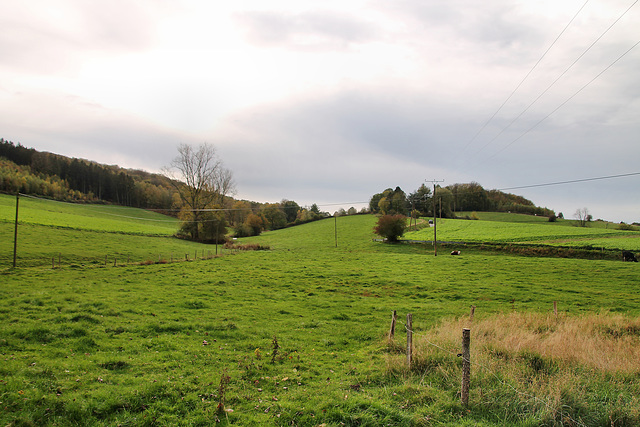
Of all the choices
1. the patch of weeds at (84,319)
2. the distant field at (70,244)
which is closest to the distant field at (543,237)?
the distant field at (70,244)

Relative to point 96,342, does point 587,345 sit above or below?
above

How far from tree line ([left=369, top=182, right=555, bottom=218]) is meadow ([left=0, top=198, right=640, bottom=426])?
7988cm

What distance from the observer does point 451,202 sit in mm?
108250

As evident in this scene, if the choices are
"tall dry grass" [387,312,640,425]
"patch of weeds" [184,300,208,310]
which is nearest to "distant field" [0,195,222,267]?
"patch of weeds" [184,300,208,310]

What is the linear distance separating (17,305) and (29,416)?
1197cm

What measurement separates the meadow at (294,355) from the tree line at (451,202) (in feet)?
262

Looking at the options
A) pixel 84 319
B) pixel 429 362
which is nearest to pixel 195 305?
pixel 84 319

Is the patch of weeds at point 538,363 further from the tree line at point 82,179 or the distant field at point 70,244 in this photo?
the tree line at point 82,179

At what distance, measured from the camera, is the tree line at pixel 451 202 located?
10475cm

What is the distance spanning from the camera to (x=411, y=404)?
7.00 meters

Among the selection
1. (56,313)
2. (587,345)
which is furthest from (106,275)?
(587,345)

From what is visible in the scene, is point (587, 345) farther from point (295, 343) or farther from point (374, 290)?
point (374, 290)

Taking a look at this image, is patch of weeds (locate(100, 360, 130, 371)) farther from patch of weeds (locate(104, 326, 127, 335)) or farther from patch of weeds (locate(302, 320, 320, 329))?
patch of weeds (locate(302, 320, 320, 329))

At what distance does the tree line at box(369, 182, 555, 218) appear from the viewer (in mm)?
104750
